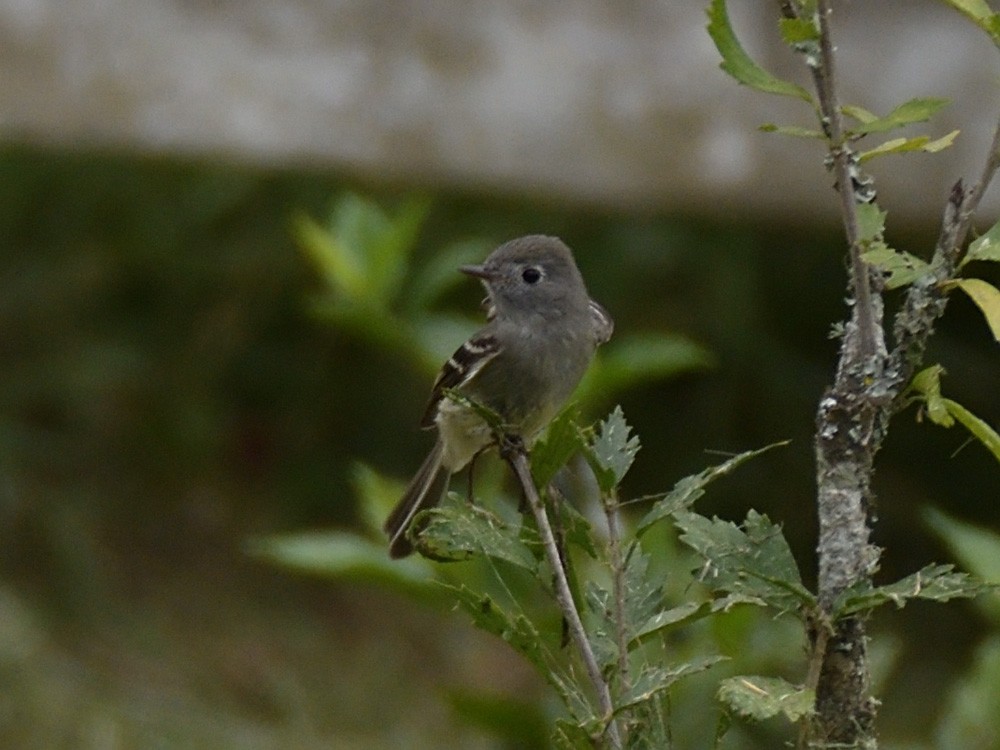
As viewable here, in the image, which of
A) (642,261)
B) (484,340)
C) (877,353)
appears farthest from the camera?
(642,261)

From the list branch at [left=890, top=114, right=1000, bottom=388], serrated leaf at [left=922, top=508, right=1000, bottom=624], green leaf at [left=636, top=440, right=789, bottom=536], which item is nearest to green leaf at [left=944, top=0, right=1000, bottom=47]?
branch at [left=890, top=114, right=1000, bottom=388]

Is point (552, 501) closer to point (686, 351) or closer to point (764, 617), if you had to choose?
point (686, 351)

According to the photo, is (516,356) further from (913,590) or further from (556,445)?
(913,590)

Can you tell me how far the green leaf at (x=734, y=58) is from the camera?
42.7 inches

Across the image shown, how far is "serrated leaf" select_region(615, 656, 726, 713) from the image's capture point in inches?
41.0

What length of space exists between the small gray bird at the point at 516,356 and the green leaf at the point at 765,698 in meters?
1.27

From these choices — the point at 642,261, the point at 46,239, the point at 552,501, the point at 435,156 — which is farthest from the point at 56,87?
the point at 552,501

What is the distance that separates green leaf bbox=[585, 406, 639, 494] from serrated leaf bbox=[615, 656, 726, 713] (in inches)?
4.7

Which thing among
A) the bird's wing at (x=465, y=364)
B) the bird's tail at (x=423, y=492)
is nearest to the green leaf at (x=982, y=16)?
the bird's wing at (x=465, y=364)

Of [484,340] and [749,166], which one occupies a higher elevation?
[749,166]

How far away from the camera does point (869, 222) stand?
1039 mm

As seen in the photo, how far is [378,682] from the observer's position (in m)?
5.42

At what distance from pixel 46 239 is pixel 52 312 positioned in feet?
0.70

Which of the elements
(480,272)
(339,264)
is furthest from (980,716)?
(339,264)
